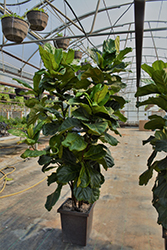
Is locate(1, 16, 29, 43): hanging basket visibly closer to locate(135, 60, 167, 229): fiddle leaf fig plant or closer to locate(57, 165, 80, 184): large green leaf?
locate(135, 60, 167, 229): fiddle leaf fig plant

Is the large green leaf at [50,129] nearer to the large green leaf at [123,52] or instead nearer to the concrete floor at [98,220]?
the large green leaf at [123,52]

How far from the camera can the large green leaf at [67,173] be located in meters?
1.22

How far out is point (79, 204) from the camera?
1497 mm

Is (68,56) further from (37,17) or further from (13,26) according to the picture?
(37,17)

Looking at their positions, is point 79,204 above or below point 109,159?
below

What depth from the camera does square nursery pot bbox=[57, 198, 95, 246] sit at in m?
1.39

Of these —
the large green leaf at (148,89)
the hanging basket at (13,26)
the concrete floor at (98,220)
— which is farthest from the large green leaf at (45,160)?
the hanging basket at (13,26)

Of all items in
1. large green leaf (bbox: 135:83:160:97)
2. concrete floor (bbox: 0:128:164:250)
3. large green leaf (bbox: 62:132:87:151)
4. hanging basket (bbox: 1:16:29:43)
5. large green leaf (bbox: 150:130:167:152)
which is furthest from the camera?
hanging basket (bbox: 1:16:29:43)

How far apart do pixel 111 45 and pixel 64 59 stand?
0.35 meters

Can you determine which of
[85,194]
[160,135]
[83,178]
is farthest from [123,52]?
[85,194]

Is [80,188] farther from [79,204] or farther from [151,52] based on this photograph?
[151,52]

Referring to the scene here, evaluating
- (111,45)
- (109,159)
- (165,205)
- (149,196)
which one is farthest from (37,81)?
(149,196)

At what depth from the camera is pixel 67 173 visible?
4.11 ft

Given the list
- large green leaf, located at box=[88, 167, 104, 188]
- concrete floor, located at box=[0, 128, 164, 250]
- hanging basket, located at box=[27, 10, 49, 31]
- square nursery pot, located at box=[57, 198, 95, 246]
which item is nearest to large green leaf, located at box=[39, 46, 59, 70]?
large green leaf, located at box=[88, 167, 104, 188]
